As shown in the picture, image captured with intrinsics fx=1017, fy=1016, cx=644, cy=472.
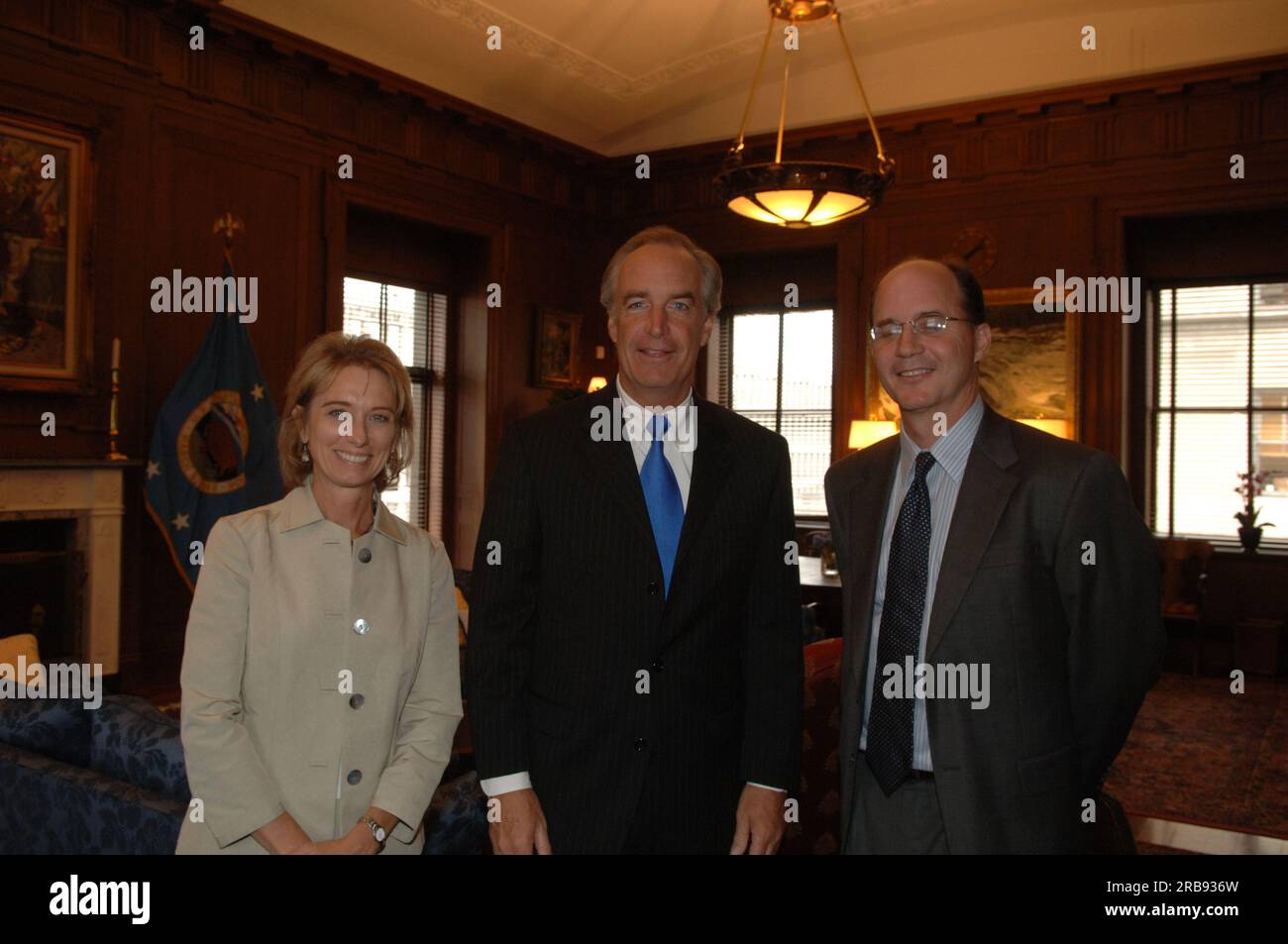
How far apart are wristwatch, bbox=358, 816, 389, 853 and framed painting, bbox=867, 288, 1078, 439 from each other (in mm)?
7386

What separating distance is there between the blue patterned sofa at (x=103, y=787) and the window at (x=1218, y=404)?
26.5ft

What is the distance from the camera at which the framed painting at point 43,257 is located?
5.91 meters

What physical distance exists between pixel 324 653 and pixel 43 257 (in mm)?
5406

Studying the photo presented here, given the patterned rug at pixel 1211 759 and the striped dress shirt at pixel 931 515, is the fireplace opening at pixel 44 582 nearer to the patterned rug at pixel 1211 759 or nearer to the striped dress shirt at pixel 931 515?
the striped dress shirt at pixel 931 515

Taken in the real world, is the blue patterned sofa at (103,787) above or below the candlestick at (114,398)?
below

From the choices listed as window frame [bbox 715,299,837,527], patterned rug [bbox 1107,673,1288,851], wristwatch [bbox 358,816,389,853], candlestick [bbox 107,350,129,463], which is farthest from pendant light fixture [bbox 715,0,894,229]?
wristwatch [bbox 358,816,389,853]

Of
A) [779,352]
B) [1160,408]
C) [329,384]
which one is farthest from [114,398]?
[1160,408]

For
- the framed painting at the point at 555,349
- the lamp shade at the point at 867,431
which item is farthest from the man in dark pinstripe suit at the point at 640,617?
the framed painting at the point at 555,349

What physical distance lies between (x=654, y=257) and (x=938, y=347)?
593mm

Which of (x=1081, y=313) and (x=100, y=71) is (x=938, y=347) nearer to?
(x=100, y=71)

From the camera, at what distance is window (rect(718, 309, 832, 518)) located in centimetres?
1024

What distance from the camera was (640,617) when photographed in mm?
1917

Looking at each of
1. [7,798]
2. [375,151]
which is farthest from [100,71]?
[7,798]

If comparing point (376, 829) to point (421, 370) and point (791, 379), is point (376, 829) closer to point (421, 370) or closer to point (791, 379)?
point (421, 370)
